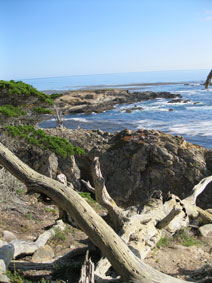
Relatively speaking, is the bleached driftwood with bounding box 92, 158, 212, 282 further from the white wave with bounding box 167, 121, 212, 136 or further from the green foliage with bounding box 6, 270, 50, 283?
the white wave with bounding box 167, 121, 212, 136

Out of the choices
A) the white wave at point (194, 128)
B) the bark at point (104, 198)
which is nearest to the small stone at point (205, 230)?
the bark at point (104, 198)

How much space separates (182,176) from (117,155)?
12.8ft

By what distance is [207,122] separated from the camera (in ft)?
126

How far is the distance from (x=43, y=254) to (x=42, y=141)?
24.9 ft

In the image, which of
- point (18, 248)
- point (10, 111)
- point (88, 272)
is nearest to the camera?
point (88, 272)

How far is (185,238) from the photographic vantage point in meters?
7.98

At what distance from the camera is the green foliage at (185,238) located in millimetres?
7692

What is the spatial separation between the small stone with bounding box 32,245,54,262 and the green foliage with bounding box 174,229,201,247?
11.3 ft

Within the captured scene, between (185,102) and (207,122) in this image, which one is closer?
(207,122)

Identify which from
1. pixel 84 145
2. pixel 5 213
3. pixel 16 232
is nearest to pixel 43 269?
pixel 16 232

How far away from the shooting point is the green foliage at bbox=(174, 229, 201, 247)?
303 inches

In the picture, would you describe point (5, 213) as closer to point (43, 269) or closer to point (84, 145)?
point (43, 269)

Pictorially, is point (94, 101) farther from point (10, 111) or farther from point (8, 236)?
point (8, 236)

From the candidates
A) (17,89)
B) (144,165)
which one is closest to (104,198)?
(144,165)
